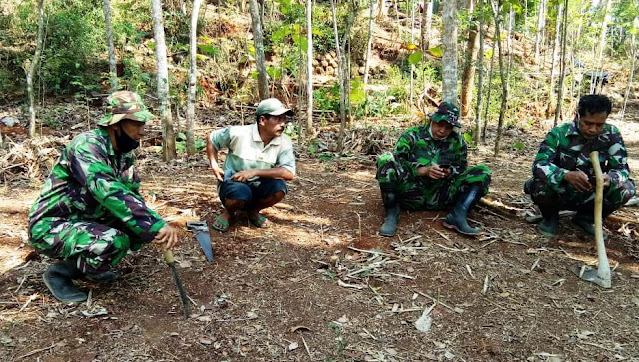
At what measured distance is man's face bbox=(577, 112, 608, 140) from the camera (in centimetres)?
361

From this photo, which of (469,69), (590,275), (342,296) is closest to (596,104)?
Answer: (590,275)

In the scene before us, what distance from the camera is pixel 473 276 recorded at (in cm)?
342

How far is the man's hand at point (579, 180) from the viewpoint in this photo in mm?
3635

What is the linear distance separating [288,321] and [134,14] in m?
13.3

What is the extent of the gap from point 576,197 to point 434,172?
1.30m

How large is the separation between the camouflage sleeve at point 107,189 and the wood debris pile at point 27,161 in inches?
142

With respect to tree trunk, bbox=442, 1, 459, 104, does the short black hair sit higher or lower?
lower

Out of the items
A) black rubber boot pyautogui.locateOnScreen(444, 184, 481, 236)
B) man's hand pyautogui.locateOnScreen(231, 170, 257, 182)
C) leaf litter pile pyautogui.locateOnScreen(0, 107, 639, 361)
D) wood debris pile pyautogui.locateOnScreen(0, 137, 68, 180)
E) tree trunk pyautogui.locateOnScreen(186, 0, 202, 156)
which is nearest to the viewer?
leaf litter pile pyautogui.locateOnScreen(0, 107, 639, 361)

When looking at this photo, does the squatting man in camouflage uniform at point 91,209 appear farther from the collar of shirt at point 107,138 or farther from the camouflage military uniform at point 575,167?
the camouflage military uniform at point 575,167

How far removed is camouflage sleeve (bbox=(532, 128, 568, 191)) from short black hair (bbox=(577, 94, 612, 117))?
0.39m

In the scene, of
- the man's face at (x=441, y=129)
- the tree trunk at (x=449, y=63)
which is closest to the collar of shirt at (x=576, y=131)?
the man's face at (x=441, y=129)

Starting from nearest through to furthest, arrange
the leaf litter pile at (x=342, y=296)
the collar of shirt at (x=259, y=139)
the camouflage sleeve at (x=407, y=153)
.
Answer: the leaf litter pile at (x=342, y=296)
the collar of shirt at (x=259, y=139)
the camouflage sleeve at (x=407, y=153)

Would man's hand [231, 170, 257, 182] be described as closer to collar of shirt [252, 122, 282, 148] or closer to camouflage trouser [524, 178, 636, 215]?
collar of shirt [252, 122, 282, 148]

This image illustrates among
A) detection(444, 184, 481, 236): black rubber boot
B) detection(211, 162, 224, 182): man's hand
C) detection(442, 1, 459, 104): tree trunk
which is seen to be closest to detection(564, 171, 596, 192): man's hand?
detection(444, 184, 481, 236): black rubber boot
